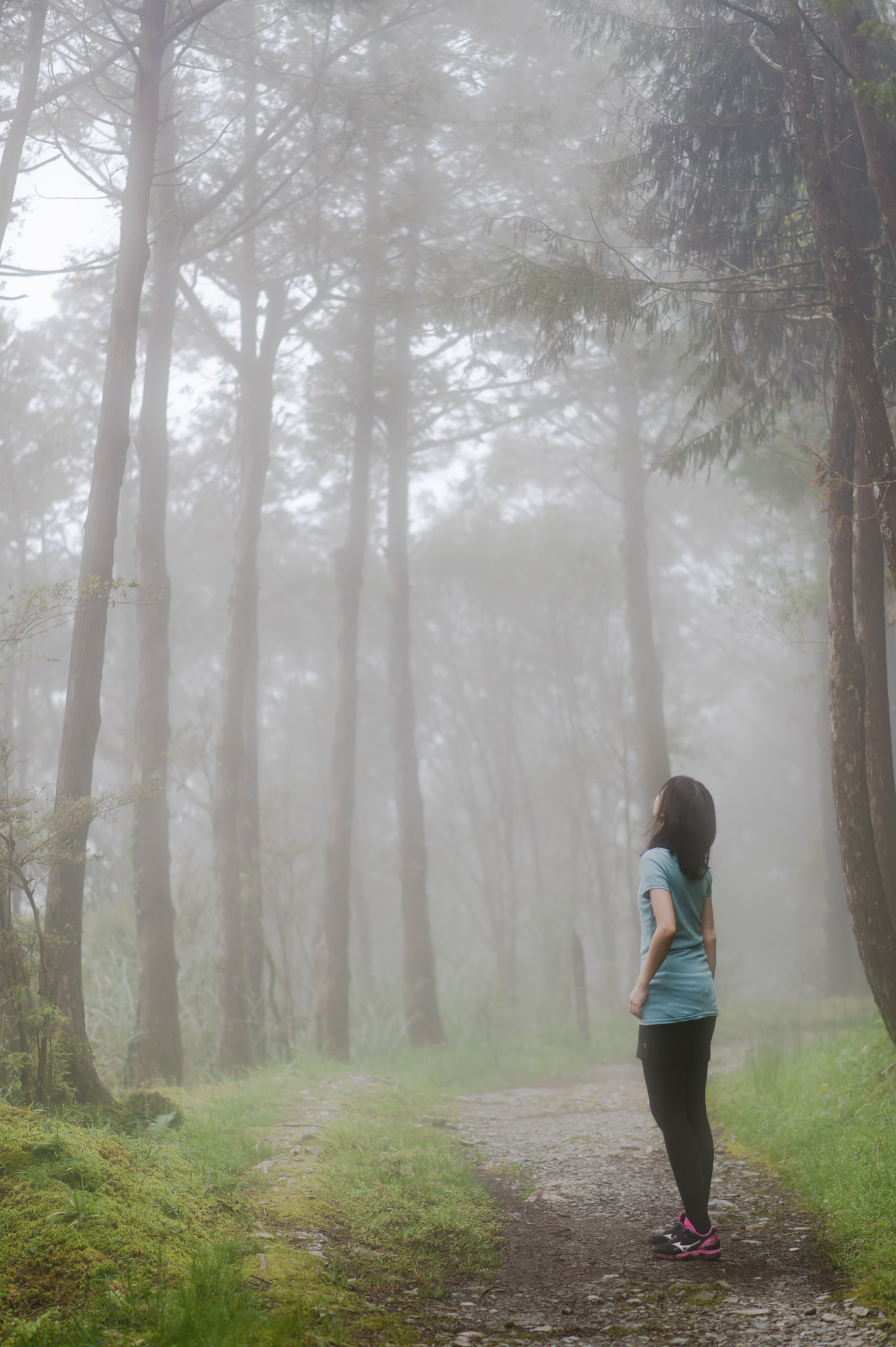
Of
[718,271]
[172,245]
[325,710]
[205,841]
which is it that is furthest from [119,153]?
[205,841]

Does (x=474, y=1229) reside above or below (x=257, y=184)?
below

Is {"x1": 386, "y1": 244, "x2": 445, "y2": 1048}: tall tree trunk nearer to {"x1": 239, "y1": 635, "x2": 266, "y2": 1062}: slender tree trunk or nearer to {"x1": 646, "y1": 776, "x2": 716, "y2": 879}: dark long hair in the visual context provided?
{"x1": 239, "y1": 635, "x2": 266, "y2": 1062}: slender tree trunk

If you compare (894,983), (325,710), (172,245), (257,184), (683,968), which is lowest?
(894,983)

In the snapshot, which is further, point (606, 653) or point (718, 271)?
point (606, 653)

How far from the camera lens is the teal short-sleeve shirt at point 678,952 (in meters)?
3.50

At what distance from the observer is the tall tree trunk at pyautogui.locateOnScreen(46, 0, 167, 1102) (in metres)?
5.16

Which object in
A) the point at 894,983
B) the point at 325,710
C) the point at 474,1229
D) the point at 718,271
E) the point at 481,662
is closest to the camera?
the point at 474,1229

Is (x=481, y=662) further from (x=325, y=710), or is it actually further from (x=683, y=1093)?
(x=683, y=1093)

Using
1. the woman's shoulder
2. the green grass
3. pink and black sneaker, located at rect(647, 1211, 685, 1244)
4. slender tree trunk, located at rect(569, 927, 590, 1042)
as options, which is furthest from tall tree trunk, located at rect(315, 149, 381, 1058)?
the woman's shoulder

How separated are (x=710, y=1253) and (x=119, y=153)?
9.27 m

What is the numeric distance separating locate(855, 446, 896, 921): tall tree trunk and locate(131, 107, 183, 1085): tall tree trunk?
5593 millimetres

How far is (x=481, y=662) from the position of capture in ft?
79.5

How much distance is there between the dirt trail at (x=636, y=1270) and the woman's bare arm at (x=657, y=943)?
923 millimetres

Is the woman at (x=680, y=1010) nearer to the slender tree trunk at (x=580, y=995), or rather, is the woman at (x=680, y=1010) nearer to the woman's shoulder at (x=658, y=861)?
the woman's shoulder at (x=658, y=861)
